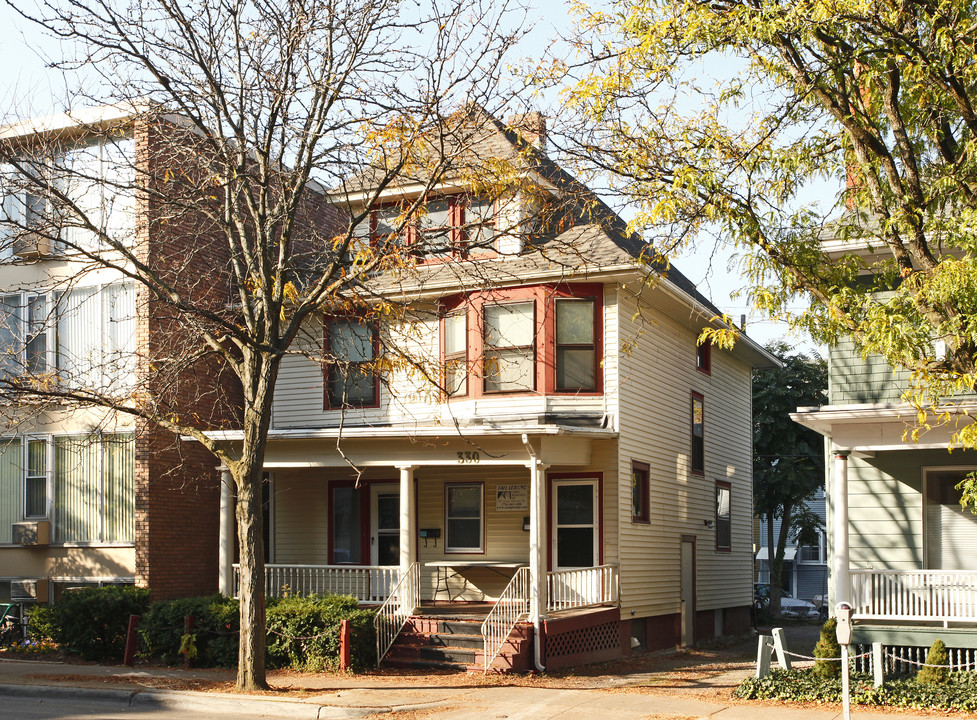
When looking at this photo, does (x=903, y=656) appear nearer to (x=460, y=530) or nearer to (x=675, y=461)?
(x=675, y=461)

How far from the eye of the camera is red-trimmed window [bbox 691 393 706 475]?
77.8ft

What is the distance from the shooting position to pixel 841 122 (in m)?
11.0

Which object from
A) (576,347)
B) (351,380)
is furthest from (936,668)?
(351,380)

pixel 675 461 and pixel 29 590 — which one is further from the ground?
pixel 675 461

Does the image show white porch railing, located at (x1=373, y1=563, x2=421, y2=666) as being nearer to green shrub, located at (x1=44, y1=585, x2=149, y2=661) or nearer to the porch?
the porch

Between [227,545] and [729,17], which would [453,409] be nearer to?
[227,545]

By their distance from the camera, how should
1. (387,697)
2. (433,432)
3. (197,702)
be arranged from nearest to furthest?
(197,702), (387,697), (433,432)

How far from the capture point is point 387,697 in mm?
14156

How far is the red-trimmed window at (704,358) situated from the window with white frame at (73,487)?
41.3 ft

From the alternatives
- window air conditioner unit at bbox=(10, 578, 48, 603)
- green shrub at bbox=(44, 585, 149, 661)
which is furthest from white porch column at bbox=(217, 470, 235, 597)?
window air conditioner unit at bbox=(10, 578, 48, 603)

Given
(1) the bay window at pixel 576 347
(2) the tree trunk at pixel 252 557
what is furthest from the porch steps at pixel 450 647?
(1) the bay window at pixel 576 347

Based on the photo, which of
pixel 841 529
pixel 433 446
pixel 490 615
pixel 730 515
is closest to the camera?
pixel 841 529

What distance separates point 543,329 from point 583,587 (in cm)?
476

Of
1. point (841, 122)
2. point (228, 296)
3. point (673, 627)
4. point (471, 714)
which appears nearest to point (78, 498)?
point (228, 296)
